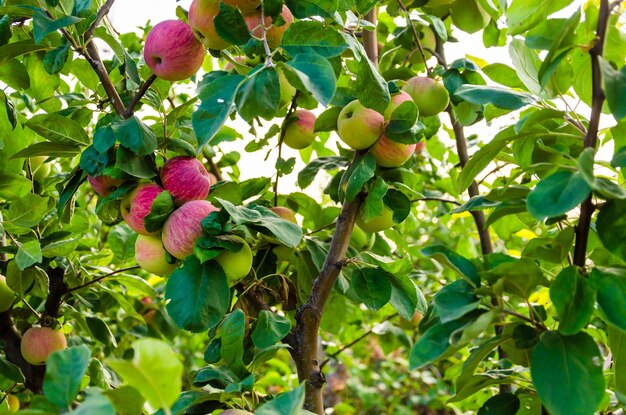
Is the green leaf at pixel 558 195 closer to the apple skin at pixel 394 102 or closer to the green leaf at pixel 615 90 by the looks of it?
the green leaf at pixel 615 90

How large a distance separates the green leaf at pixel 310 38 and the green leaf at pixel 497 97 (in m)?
0.16

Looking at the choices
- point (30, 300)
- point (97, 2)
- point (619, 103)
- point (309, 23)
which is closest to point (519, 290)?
point (619, 103)

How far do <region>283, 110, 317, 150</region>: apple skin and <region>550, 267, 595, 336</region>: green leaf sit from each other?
705 mm

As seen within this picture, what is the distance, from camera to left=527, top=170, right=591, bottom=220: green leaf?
662 millimetres

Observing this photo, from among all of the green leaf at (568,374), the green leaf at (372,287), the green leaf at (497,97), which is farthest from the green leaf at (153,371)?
the green leaf at (372,287)

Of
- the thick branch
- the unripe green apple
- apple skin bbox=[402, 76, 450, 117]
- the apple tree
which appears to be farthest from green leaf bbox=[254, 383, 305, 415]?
the unripe green apple

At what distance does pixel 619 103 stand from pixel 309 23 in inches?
13.9

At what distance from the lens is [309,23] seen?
821mm

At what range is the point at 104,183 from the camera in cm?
105

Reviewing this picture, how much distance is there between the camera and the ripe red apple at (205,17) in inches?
37.0

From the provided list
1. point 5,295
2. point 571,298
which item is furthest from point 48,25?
point 571,298

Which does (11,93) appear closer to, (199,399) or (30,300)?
(30,300)

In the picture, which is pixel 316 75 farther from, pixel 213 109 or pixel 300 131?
pixel 300 131

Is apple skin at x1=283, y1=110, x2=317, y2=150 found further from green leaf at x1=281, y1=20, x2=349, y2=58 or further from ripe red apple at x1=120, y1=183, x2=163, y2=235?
green leaf at x1=281, y1=20, x2=349, y2=58
